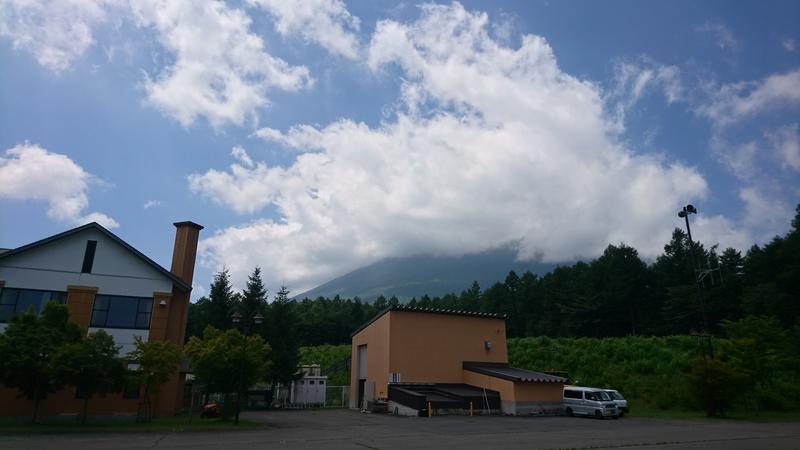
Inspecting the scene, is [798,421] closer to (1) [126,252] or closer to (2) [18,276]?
(1) [126,252]

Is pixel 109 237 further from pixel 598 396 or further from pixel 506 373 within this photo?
pixel 598 396

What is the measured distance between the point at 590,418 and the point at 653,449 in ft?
46.1

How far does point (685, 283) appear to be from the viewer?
6519 cm

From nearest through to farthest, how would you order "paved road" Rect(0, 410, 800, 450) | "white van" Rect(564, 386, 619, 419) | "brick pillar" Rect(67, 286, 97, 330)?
1. "paved road" Rect(0, 410, 800, 450)
2. "brick pillar" Rect(67, 286, 97, 330)
3. "white van" Rect(564, 386, 619, 419)

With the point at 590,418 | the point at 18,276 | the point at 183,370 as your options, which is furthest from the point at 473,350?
the point at 18,276

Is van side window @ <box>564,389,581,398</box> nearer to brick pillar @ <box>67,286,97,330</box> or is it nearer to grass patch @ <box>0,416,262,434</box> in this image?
grass patch @ <box>0,416,262,434</box>

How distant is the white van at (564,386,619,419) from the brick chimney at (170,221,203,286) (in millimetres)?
23887

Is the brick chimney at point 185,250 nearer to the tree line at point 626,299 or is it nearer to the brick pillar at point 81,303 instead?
the brick pillar at point 81,303

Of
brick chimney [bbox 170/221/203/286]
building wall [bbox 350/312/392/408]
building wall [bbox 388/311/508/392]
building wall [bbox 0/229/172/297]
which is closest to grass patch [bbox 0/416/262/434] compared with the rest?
building wall [bbox 0/229/172/297]

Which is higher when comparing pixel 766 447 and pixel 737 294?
pixel 737 294

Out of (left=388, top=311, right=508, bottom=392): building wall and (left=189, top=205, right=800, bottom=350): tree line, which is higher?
(left=189, top=205, right=800, bottom=350): tree line

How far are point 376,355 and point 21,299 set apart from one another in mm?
20938

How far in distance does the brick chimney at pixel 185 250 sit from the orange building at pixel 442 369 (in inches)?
516

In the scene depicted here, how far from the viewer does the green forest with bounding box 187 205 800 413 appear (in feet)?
89.1
